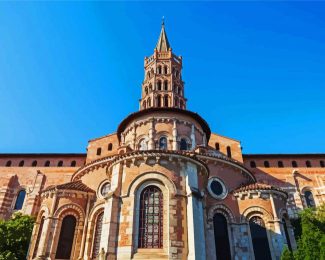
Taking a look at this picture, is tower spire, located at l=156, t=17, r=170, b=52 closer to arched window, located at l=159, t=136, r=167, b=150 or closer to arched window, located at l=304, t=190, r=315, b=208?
arched window, located at l=159, t=136, r=167, b=150

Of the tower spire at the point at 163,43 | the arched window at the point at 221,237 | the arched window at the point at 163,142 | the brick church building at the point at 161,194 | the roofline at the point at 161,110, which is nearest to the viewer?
A: the brick church building at the point at 161,194

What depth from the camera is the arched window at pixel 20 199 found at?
113ft

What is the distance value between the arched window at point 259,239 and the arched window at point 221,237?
1.99 meters

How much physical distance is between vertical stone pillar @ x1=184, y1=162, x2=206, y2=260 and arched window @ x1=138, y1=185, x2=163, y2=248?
165 centimetres

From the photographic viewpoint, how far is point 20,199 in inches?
1377

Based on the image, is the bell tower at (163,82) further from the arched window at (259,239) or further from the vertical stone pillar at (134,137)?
the arched window at (259,239)

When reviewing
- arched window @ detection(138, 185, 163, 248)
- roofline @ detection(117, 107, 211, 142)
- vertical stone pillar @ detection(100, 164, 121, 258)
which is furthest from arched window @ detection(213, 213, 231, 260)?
roofline @ detection(117, 107, 211, 142)

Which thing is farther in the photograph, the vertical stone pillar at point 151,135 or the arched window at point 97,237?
the vertical stone pillar at point 151,135

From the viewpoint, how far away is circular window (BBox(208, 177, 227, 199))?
23516 millimetres

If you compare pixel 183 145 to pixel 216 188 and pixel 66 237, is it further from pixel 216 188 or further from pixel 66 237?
pixel 66 237

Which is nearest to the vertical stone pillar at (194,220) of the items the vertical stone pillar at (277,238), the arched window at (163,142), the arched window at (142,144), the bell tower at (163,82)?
the vertical stone pillar at (277,238)

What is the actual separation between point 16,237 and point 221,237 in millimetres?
16256

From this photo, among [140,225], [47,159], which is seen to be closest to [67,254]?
[140,225]

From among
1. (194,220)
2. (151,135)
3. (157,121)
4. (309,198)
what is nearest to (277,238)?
(194,220)
